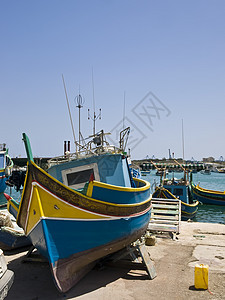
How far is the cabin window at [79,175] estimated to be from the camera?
8.24m

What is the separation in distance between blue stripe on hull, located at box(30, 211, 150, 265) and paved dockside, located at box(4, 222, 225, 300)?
1005mm

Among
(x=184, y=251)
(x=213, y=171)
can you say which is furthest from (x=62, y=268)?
(x=213, y=171)

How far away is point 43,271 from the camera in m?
8.27

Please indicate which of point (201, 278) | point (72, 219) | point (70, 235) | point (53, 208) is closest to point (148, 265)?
point (201, 278)

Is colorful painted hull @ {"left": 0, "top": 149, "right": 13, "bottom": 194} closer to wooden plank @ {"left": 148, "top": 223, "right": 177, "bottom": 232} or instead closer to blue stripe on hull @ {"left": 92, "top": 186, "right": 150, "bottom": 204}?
wooden plank @ {"left": 148, "top": 223, "right": 177, "bottom": 232}

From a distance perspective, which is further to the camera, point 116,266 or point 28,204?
point 116,266

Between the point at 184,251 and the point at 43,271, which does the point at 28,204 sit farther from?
the point at 184,251

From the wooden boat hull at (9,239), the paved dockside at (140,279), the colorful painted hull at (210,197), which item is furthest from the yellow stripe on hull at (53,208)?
the colorful painted hull at (210,197)

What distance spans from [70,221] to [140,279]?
251cm

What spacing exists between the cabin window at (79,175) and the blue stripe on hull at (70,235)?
63.8 inches

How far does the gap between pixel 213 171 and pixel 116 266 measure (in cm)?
12627

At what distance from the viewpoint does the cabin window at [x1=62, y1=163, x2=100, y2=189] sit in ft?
27.0

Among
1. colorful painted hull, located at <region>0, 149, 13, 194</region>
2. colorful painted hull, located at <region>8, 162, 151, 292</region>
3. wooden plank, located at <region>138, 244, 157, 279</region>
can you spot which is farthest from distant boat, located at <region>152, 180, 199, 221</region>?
colorful painted hull, located at <region>0, 149, 13, 194</region>

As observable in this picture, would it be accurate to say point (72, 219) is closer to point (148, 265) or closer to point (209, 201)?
point (148, 265)
